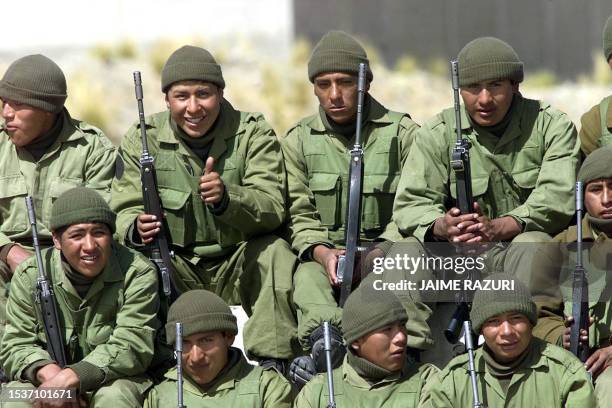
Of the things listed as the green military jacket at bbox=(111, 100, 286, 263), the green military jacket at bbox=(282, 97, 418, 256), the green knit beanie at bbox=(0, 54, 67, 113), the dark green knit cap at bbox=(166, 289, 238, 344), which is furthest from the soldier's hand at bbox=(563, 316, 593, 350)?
the green knit beanie at bbox=(0, 54, 67, 113)

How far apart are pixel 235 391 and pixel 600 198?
2.25 meters

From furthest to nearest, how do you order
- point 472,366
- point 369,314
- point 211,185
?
point 211,185 → point 369,314 → point 472,366

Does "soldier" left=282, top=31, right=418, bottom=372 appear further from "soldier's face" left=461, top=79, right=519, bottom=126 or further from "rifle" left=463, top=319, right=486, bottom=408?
"rifle" left=463, top=319, right=486, bottom=408

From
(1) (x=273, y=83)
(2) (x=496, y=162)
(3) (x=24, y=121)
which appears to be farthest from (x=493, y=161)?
(1) (x=273, y=83)

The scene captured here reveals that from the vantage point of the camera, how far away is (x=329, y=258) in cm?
946

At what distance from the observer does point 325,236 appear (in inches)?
384

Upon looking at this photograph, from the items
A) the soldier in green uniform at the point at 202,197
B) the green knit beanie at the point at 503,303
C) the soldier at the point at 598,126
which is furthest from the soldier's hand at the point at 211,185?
the soldier at the point at 598,126

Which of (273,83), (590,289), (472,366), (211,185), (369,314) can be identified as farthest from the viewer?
(273,83)

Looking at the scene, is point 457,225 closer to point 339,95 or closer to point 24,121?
point 339,95

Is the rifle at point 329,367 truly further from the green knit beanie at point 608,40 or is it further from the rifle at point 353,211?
the green knit beanie at point 608,40

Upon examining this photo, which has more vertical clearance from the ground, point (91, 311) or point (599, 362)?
point (91, 311)

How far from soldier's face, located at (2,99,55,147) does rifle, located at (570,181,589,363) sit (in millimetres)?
3304

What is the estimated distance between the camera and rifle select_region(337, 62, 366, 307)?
30.5ft

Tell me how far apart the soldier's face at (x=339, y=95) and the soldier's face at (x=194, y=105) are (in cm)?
67
